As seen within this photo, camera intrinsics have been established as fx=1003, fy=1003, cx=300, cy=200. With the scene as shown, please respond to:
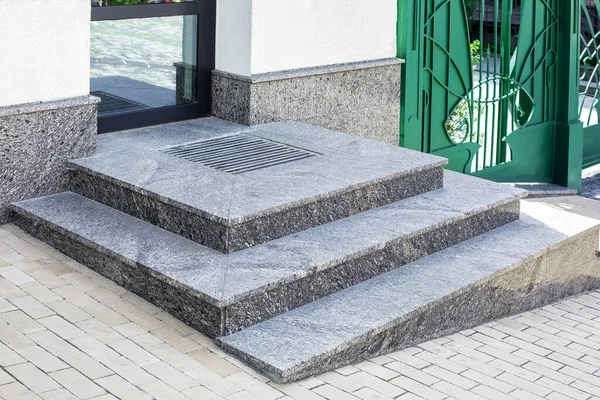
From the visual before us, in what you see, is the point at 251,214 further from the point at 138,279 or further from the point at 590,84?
the point at 590,84

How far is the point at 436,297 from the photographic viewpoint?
217 inches

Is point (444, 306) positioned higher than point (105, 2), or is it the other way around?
point (105, 2)

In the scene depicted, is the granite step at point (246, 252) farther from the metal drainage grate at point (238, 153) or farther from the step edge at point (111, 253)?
the metal drainage grate at point (238, 153)

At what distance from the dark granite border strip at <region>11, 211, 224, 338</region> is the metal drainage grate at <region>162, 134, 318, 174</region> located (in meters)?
1.06

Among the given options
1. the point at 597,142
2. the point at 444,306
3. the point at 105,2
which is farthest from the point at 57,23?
the point at 597,142

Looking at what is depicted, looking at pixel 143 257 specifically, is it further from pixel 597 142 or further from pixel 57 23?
pixel 597 142

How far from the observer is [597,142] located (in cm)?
1162

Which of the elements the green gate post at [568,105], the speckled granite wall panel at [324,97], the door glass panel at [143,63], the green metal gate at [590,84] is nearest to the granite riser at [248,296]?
the door glass panel at [143,63]

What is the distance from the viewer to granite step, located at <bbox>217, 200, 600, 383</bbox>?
4863 mm

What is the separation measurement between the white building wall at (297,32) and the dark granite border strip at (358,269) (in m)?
1.99

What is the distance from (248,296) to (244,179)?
51.0 inches

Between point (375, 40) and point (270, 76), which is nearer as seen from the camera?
point (270, 76)

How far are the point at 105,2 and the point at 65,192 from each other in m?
1.39

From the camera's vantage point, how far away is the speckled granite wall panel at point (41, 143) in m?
6.07
